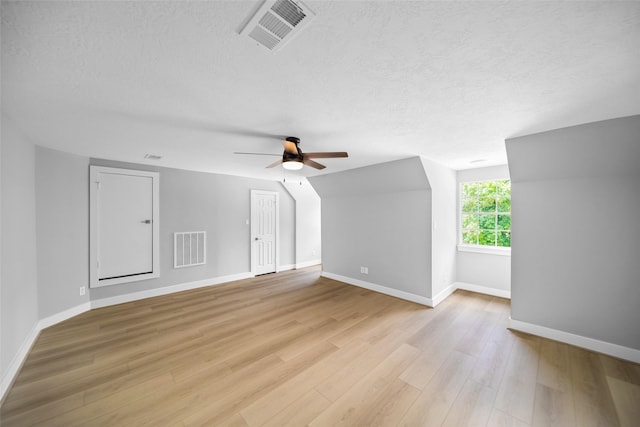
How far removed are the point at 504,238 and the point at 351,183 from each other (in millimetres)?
3008

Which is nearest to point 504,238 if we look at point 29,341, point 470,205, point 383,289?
point 470,205

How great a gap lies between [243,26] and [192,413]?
256cm

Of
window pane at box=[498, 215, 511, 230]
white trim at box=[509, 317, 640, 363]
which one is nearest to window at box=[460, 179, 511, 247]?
window pane at box=[498, 215, 511, 230]

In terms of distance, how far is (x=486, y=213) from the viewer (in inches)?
168

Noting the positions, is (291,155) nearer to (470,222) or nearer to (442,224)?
(442,224)

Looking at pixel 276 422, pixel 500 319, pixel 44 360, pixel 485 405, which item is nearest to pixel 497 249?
pixel 500 319

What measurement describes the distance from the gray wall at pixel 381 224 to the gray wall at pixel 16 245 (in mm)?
4114

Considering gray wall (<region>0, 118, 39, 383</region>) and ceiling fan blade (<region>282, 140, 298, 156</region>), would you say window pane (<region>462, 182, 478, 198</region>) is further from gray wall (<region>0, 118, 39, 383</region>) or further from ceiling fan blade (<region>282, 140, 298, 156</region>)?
gray wall (<region>0, 118, 39, 383</region>)

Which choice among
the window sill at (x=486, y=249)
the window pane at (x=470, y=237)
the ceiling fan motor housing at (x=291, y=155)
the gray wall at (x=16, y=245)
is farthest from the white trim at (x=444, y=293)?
the gray wall at (x=16, y=245)

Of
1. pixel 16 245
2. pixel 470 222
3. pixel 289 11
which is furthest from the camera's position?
pixel 470 222

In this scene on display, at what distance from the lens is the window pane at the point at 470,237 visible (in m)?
4.43

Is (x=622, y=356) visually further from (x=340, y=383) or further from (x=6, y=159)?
(x=6, y=159)

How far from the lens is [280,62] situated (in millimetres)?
1353

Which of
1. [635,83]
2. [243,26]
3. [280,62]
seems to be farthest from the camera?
[635,83]
